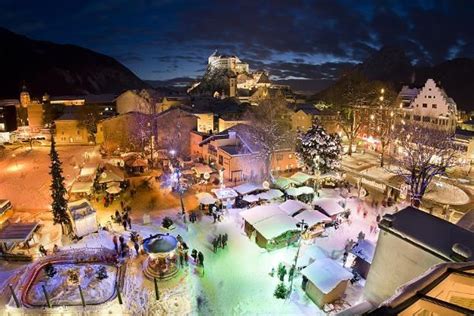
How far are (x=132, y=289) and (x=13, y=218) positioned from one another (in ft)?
46.1

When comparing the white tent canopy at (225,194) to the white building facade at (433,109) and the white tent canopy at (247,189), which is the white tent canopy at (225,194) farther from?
the white building facade at (433,109)

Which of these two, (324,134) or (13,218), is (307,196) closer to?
(324,134)

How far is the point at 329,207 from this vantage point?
836 inches

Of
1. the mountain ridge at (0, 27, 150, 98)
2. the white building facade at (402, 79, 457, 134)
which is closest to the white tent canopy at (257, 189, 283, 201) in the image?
the white building facade at (402, 79, 457, 134)

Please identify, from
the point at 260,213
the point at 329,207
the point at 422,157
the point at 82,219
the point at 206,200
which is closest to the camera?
the point at 82,219

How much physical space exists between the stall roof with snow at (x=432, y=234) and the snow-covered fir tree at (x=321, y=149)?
59.3 ft

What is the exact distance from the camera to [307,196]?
84.5 ft

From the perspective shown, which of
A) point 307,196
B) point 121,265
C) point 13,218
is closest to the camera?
point 121,265

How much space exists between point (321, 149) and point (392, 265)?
1935cm

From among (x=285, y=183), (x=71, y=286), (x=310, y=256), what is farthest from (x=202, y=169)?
(x=71, y=286)

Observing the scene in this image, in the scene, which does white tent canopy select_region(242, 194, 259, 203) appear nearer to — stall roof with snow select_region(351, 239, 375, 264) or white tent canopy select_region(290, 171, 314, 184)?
white tent canopy select_region(290, 171, 314, 184)

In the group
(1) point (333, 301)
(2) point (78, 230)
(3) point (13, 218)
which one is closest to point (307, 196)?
(1) point (333, 301)

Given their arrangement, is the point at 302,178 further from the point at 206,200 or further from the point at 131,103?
the point at 131,103

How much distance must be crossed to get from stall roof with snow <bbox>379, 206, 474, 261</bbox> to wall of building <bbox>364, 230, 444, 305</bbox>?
23 cm
